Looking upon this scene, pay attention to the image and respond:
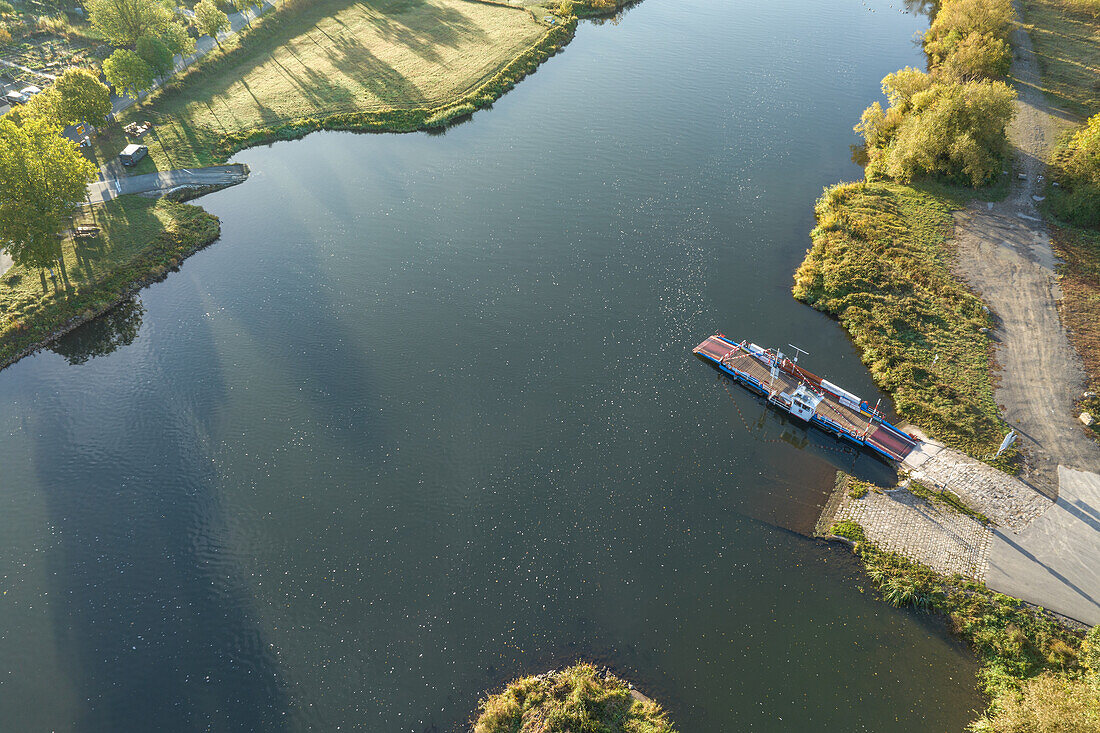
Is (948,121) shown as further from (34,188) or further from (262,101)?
(34,188)

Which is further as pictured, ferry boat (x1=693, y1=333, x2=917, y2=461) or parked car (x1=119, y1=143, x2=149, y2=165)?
parked car (x1=119, y1=143, x2=149, y2=165)

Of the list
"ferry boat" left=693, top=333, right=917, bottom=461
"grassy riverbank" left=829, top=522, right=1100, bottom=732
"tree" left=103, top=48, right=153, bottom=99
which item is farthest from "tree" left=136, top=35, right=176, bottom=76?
"grassy riverbank" left=829, top=522, right=1100, bottom=732

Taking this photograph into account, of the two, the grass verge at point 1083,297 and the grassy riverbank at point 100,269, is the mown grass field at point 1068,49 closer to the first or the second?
the grass verge at point 1083,297

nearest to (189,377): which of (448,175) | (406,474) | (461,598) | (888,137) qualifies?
(406,474)

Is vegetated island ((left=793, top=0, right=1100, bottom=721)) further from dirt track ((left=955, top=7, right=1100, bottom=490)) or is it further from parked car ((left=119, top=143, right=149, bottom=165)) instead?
parked car ((left=119, top=143, right=149, bottom=165))

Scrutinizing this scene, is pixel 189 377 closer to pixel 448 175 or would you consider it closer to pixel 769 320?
pixel 448 175

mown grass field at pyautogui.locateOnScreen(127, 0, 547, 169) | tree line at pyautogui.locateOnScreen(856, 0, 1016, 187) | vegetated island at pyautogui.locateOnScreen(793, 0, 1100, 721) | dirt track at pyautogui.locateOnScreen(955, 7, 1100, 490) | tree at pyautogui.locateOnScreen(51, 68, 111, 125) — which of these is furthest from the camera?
mown grass field at pyautogui.locateOnScreen(127, 0, 547, 169)
